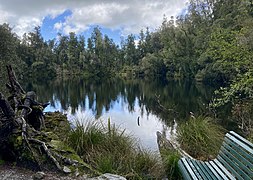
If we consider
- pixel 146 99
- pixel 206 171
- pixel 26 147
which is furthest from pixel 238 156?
pixel 146 99

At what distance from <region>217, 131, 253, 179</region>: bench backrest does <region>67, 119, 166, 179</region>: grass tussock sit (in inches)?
52.2

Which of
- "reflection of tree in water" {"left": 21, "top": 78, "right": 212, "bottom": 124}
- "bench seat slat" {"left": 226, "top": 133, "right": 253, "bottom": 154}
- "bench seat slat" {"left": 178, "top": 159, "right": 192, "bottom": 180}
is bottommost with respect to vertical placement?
"reflection of tree in water" {"left": 21, "top": 78, "right": 212, "bottom": 124}

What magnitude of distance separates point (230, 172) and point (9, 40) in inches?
722

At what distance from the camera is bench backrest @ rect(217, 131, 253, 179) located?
295 cm

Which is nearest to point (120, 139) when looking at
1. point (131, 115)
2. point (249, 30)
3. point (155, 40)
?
point (249, 30)

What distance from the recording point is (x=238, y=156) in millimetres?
3219

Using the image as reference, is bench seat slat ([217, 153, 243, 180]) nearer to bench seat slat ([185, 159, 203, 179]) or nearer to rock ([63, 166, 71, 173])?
bench seat slat ([185, 159, 203, 179])

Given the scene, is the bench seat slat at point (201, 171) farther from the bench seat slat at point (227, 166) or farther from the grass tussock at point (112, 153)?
the grass tussock at point (112, 153)

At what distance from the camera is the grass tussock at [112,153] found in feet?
14.7

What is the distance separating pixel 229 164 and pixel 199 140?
280 cm

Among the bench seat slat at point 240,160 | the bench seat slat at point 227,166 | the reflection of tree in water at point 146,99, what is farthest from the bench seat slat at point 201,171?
the reflection of tree in water at point 146,99

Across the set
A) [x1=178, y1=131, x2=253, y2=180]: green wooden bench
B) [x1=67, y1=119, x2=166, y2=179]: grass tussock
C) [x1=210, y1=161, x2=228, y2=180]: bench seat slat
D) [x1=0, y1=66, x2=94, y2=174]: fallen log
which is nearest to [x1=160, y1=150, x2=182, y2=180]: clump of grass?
[x1=67, y1=119, x2=166, y2=179]: grass tussock

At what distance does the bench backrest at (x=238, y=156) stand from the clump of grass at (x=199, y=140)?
7.53 ft

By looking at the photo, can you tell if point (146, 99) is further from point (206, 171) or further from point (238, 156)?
point (238, 156)
